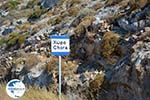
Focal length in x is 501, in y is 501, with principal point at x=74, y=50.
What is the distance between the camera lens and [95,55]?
17.7 meters

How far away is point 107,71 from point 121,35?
1.75 m

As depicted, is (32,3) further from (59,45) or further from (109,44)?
(59,45)

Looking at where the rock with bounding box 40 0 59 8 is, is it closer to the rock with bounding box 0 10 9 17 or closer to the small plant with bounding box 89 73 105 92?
the rock with bounding box 0 10 9 17

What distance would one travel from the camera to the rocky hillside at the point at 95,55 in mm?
14727

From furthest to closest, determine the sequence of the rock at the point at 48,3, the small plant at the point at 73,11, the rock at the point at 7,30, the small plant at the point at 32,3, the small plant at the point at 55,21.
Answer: the small plant at the point at 32,3 → the rock at the point at 48,3 → the rock at the point at 7,30 → the small plant at the point at 73,11 → the small plant at the point at 55,21

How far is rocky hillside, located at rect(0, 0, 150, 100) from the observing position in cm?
1473

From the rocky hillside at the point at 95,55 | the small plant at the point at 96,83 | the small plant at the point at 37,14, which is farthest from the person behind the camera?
the small plant at the point at 37,14

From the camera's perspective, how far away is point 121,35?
57.1 feet

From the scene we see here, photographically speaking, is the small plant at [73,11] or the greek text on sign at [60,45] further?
the small plant at [73,11]

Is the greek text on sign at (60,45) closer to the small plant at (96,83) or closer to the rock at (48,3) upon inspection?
the small plant at (96,83)

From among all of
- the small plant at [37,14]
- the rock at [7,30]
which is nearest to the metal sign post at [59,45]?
the small plant at [37,14]

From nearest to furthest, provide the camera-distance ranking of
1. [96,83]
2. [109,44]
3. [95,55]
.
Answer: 1. [96,83]
2. [109,44]
3. [95,55]

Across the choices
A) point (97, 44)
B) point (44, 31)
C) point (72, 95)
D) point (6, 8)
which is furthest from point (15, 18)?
point (72, 95)

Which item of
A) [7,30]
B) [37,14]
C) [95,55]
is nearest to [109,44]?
[95,55]
